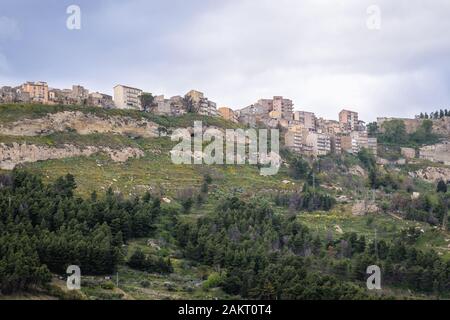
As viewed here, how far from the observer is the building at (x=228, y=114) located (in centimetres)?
10701

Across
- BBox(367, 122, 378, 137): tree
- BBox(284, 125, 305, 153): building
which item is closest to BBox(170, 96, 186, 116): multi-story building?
BBox(284, 125, 305, 153): building

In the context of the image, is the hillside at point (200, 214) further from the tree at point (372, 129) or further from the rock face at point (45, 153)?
the tree at point (372, 129)

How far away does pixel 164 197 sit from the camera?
72.4m

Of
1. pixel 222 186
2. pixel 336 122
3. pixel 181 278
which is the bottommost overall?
pixel 181 278

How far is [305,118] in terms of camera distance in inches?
4754

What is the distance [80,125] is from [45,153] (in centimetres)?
841

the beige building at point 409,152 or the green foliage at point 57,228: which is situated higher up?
the beige building at point 409,152

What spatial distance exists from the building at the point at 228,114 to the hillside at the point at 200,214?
9687mm

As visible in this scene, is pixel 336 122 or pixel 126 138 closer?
pixel 126 138

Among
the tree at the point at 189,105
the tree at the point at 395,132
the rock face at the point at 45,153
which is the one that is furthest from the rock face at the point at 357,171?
the rock face at the point at 45,153
